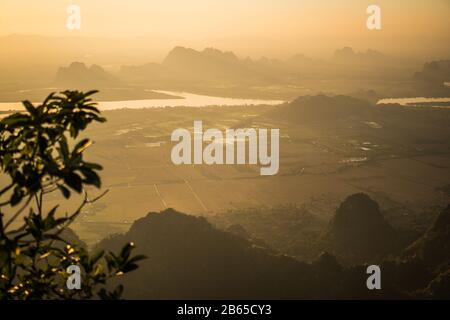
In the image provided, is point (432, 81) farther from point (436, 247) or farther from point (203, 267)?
point (203, 267)

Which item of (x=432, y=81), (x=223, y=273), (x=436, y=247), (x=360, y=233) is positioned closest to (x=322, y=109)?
(x=360, y=233)

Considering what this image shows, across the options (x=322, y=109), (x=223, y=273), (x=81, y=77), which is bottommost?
(x=223, y=273)

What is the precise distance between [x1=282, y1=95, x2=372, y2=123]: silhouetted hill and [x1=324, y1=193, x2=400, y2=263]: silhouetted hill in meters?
62.6

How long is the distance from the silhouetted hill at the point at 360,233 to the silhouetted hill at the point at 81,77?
107 metres

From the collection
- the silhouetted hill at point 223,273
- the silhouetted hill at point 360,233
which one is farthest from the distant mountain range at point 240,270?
the silhouetted hill at point 360,233

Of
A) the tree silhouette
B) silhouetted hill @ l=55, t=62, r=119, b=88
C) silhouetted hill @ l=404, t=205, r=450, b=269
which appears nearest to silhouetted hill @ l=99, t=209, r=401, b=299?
silhouetted hill @ l=404, t=205, r=450, b=269

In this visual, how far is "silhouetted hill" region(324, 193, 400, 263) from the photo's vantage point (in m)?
28.7

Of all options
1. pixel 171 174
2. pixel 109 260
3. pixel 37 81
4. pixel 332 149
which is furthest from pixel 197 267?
pixel 37 81

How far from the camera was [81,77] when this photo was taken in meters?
135

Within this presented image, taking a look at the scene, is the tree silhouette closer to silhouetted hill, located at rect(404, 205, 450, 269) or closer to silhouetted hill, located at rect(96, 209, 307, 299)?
silhouetted hill, located at rect(96, 209, 307, 299)

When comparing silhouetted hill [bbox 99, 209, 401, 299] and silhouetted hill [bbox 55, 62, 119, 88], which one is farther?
silhouetted hill [bbox 55, 62, 119, 88]

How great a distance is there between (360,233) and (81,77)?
116725mm
